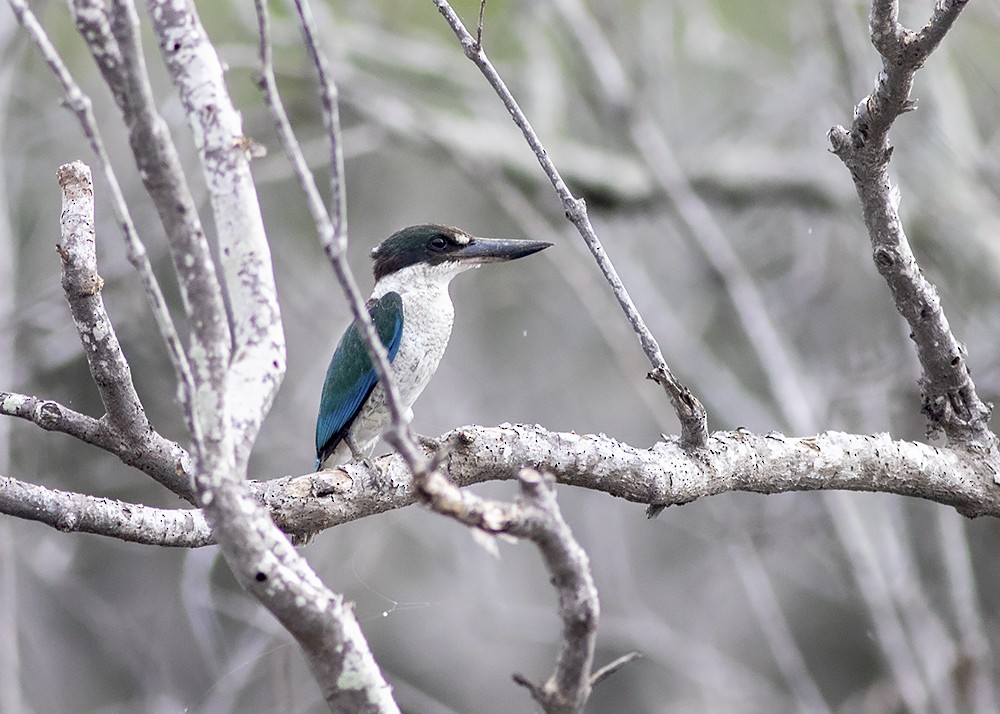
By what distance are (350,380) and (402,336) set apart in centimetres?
22

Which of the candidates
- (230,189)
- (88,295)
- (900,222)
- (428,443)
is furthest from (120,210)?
(900,222)

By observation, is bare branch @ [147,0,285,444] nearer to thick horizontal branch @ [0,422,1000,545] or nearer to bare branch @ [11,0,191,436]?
bare branch @ [11,0,191,436]

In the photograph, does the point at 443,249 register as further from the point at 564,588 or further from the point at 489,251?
the point at 564,588

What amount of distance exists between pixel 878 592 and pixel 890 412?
1.35 metres

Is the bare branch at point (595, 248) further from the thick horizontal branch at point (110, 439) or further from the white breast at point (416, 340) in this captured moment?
the white breast at point (416, 340)

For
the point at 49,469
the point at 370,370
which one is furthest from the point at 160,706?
the point at 370,370

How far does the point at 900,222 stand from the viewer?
7.84ft

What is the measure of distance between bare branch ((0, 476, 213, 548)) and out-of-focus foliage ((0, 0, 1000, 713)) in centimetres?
257

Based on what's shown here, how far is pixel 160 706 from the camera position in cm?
488

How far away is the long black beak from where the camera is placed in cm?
374

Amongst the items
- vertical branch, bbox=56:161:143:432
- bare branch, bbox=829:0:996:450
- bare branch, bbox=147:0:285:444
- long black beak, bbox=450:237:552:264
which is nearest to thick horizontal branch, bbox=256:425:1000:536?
bare branch, bbox=829:0:996:450

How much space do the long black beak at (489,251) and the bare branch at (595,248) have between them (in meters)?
1.48

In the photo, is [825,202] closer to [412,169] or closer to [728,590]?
[728,590]

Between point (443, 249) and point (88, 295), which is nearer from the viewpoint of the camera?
point (88, 295)
